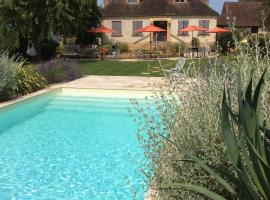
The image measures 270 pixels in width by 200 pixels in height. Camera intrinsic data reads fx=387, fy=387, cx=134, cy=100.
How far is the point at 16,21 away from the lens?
22.8 meters

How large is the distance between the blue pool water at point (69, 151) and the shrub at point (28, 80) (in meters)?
0.78

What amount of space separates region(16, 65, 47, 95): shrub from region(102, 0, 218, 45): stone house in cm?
2204

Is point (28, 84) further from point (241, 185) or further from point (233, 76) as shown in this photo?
point (241, 185)

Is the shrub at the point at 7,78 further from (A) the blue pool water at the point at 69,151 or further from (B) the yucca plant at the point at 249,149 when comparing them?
(B) the yucca plant at the point at 249,149

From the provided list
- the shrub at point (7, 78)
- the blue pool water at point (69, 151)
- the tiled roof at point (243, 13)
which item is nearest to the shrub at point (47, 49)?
the blue pool water at point (69, 151)

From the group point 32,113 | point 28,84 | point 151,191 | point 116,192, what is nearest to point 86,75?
point 28,84

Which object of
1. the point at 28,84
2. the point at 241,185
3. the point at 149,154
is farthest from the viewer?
the point at 28,84

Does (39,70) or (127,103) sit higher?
(39,70)

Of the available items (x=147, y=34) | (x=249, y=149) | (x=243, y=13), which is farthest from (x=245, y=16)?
(x=249, y=149)

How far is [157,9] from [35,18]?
673 inches

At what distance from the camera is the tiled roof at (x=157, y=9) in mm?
36375

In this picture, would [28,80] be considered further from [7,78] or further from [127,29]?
[127,29]

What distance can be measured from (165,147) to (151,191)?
0.75 meters

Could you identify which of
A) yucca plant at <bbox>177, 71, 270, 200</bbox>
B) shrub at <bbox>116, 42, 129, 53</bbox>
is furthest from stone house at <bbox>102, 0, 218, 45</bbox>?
yucca plant at <bbox>177, 71, 270, 200</bbox>
